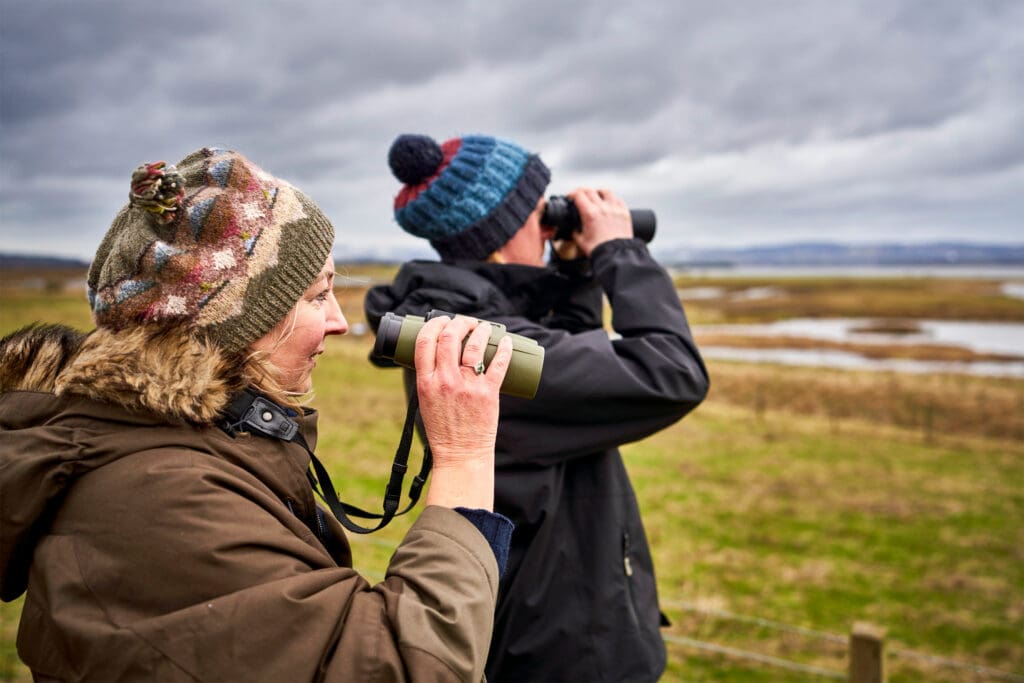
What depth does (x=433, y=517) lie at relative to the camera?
1222 mm

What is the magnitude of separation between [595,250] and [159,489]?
4.59ft

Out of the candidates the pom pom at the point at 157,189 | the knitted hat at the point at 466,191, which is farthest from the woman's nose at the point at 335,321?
the knitted hat at the point at 466,191

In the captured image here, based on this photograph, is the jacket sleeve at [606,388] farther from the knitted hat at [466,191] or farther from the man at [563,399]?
the knitted hat at [466,191]

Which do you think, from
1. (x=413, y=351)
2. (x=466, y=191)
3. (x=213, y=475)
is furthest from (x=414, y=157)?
(x=213, y=475)

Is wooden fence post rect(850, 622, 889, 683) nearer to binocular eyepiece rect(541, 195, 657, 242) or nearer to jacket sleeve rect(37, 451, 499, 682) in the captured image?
binocular eyepiece rect(541, 195, 657, 242)

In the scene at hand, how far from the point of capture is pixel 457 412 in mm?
1300

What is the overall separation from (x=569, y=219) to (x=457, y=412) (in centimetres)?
108

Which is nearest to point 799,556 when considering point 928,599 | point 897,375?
point 928,599

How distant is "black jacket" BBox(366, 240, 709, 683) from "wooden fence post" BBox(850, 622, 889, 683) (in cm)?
218

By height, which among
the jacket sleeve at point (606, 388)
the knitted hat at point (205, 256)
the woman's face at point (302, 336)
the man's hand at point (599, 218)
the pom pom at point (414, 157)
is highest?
the pom pom at point (414, 157)

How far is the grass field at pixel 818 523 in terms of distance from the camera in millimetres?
6406

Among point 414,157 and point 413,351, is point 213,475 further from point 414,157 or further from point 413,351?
point 414,157

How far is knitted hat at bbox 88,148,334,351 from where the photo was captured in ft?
4.11

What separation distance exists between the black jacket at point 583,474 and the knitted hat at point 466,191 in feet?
0.64
